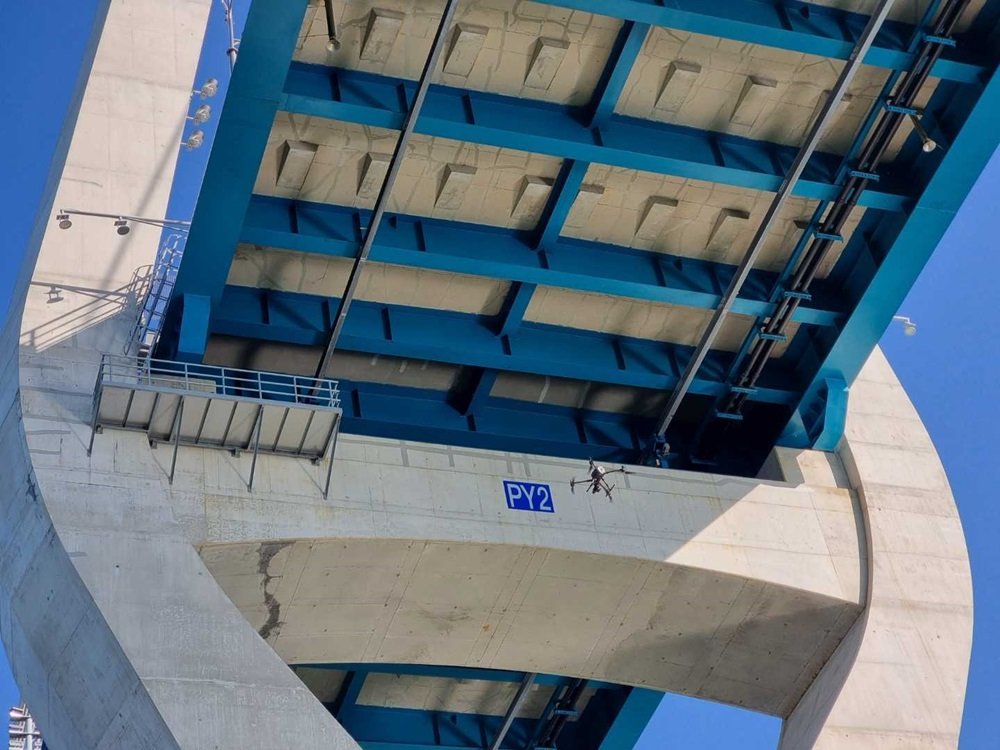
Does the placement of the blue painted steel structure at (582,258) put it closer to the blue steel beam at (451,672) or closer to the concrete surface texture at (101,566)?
the blue steel beam at (451,672)

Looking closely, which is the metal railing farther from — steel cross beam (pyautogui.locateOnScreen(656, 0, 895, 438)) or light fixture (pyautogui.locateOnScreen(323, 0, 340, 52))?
steel cross beam (pyautogui.locateOnScreen(656, 0, 895, 438))

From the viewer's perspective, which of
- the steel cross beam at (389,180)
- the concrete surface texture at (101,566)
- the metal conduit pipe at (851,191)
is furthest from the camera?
the metal conduit pipe at (851,191)

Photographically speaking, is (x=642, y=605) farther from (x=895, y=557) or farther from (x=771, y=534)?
(x=895, y=557)

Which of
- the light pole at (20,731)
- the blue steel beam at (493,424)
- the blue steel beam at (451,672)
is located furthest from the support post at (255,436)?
the light pole at (20,731)

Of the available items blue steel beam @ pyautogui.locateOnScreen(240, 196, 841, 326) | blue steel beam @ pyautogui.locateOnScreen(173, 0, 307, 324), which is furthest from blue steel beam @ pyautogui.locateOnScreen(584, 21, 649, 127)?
blue steel beam @ pyautogui.locateOnScreen(173, 0, 307, 324)

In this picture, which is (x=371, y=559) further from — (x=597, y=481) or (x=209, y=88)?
(x=209, y=88)

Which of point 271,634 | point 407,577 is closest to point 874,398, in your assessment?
point 407,577

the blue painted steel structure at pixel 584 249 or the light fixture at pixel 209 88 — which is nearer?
the blue painted steel structure at pixel 584 249
